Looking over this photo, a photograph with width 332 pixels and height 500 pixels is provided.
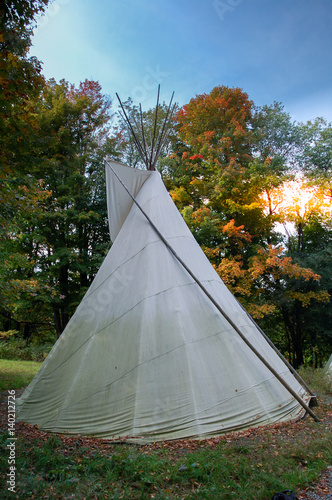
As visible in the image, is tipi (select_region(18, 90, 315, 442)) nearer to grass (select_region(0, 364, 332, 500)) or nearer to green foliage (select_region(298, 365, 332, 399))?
grass (select_region(0, 364, 332, 500))

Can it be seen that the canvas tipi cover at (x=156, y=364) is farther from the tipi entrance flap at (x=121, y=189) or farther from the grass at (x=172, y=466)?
the tipi entrance flap at (x=121, y=189)

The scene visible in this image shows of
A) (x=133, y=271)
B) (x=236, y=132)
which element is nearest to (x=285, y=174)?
(x=236, y=132)

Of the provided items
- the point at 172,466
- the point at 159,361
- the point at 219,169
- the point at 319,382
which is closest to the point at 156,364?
the point at 159,361

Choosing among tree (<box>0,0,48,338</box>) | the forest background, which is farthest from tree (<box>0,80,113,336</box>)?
Result: tree (<box>0,0,48,338</box>)

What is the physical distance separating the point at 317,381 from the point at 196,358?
4747mm

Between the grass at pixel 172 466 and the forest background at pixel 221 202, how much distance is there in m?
8.45

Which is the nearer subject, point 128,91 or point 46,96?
point 128,91

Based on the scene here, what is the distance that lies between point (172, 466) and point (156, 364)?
4.31ft

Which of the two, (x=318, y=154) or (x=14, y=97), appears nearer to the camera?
(x=14, y=97)

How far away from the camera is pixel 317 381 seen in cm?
745

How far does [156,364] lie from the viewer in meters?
4.17

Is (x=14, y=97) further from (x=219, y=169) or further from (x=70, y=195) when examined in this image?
(x=70, y=195)

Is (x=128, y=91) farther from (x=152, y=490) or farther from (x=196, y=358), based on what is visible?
(x=152, y=490)

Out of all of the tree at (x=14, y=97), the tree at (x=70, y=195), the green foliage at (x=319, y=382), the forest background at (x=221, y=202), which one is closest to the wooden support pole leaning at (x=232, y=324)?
the tree at (x=14, y=97)
